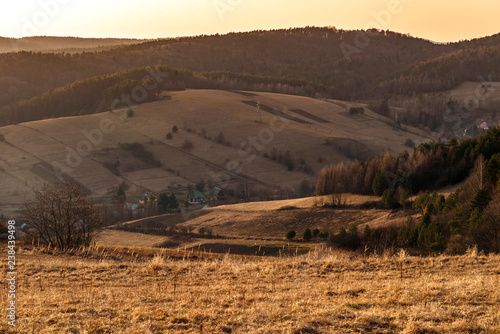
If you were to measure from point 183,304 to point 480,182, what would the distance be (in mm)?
44390

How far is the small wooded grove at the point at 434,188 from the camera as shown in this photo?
36.9 meters

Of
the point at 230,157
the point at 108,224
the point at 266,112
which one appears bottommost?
the point at 108,224

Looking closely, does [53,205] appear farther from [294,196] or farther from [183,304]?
[294,196]

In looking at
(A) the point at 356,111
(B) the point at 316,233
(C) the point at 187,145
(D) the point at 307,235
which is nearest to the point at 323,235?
(B) the point at 316,233

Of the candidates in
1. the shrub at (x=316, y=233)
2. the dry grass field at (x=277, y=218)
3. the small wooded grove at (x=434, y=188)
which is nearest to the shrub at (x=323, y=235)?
the shrub at (x=316, y=233)

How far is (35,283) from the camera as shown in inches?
680

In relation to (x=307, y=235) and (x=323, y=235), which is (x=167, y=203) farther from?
(x=323, y=235)

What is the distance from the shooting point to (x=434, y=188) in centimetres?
8131

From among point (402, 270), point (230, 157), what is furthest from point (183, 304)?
point (230, 157)

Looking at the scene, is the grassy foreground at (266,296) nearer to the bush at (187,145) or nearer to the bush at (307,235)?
the bush at (307,235)

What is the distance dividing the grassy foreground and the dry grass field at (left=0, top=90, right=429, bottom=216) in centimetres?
8915

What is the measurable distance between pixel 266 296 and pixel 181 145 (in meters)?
130

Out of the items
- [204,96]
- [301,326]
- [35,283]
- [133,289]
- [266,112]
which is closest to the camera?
[301,326]

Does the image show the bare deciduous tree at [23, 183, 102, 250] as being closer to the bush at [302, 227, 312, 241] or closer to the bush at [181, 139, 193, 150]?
the bush at [302, 227, 312, 241]
